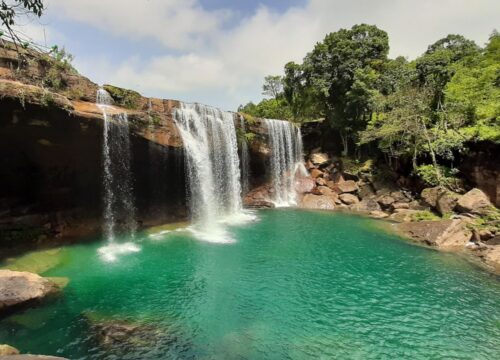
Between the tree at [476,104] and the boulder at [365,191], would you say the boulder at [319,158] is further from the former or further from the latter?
the tree at [476,104]

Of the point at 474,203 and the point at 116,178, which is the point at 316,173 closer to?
the point at 474,203

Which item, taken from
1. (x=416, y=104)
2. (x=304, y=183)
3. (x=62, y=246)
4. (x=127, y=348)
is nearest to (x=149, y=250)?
(x=62, y=246)

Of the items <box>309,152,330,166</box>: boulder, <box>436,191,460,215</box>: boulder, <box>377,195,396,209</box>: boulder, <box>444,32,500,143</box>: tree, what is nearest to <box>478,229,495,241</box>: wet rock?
<box>436,191,460,215</box>: boulder

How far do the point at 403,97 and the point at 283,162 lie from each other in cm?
1059

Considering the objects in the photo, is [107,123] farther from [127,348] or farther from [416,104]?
[416,104]

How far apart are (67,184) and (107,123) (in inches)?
150

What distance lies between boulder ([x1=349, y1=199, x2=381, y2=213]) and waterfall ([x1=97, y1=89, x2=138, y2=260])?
16265 millimetres

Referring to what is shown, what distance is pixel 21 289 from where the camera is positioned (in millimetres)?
9469

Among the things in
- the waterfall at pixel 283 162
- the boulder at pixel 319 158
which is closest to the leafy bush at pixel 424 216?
the waterfall at pixel 283 162

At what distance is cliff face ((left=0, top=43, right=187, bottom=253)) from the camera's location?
44.4 ft

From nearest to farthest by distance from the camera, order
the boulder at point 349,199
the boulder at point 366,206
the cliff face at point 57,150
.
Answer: the cliff face at point 57,150 → the boulder at point 366,206 → the boulder at point 349,199

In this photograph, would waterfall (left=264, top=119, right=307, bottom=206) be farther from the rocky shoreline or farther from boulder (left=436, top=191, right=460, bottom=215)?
boulder (left=436, top=191, right=460, bottom=215)

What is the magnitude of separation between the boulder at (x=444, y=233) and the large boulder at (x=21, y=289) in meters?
16.2

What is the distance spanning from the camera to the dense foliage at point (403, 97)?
851 inches
